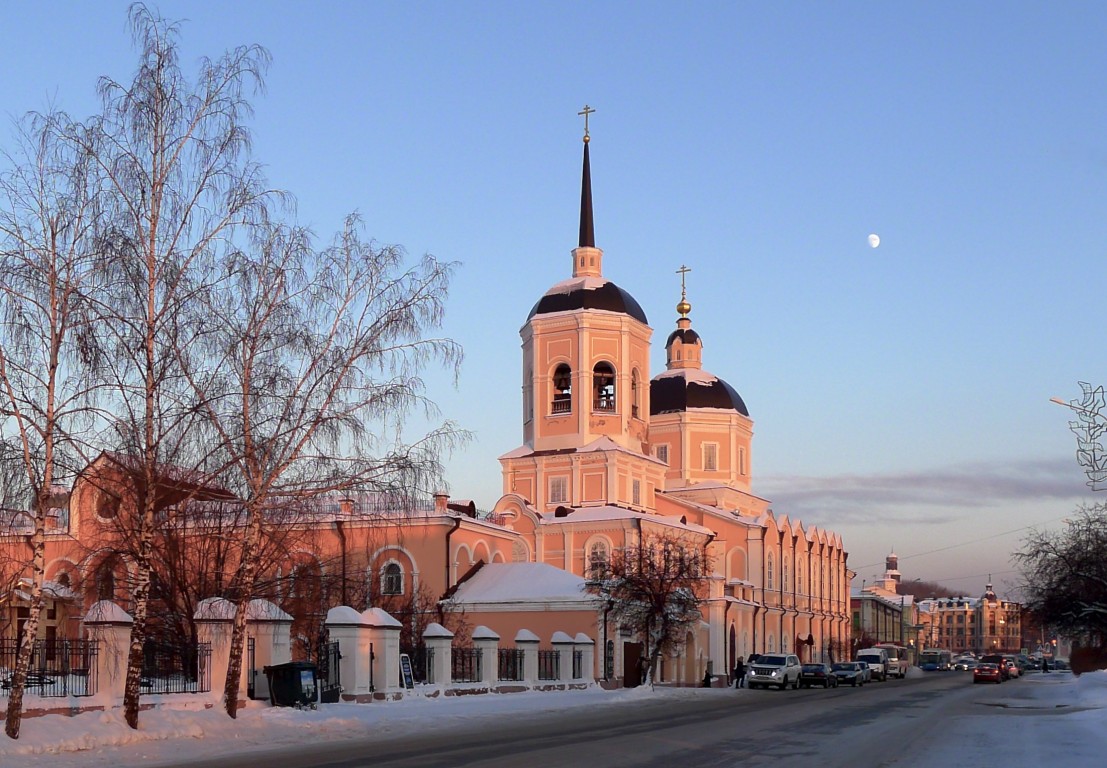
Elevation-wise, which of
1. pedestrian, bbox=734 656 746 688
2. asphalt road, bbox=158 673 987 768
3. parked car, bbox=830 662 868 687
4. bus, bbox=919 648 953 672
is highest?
asphalt road, bbox=158 673 987 768

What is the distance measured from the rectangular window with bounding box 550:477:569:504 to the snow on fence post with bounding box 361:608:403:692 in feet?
94.6

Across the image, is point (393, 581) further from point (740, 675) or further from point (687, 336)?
point (687, 336)

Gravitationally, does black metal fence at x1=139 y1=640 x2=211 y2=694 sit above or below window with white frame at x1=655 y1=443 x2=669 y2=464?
below

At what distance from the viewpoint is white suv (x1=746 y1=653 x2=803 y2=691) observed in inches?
1991

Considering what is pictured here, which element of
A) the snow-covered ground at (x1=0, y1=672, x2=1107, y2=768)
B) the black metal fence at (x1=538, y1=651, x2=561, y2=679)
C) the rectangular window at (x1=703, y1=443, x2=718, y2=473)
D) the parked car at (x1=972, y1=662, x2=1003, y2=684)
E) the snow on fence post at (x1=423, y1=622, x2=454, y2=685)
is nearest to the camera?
the snow-covered ground at (x1=0, y1=672, x2=1107, y2=768)

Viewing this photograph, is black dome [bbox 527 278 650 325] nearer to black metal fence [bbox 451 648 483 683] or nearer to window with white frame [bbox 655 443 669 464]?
window with white frame [bbox 655 443 669 464]

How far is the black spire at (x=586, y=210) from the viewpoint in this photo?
6181cm

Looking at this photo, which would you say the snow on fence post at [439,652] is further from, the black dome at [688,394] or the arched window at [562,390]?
the black dome at [688,394]

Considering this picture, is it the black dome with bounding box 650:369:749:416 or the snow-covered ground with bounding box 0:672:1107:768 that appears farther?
the black dome with bounding box 650:369:749:416

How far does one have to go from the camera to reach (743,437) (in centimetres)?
7331

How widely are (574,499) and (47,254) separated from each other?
41.0 m

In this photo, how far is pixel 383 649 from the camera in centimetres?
2877

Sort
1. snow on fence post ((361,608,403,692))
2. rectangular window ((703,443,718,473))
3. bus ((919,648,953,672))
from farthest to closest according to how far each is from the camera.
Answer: bus ((919,648,953,672)) < rectangular window ((703,443,718,473)) < snow on fence post ((361,608,403,692))

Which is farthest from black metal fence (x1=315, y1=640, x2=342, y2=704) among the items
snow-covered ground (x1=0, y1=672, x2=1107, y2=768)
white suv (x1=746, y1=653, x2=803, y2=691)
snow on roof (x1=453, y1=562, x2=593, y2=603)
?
white suv (x1=746, y1=653, x2=803, y2=691)
